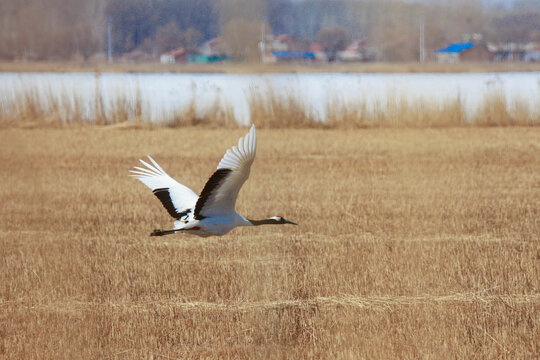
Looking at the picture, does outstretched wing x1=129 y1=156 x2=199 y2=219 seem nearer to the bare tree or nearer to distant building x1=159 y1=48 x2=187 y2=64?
distant building x1=159 y1=48 x2=187 y2=64

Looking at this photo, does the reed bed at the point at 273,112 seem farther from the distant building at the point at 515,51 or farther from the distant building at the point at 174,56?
the distant building at the point at 515,51

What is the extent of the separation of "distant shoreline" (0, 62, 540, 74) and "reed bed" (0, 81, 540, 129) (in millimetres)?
892

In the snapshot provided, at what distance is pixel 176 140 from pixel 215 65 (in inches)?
79.6

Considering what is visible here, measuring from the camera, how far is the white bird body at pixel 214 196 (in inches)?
231

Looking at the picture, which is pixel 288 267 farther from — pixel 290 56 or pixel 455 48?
pixel 455 48

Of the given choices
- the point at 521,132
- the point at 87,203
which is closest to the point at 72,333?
the point at 87,203

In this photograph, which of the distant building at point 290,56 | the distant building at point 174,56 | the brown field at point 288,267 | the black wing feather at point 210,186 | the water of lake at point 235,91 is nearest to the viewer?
the black wing feather at point 210,186

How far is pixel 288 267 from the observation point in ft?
26.5

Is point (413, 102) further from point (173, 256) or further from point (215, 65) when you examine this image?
point (173, 256)

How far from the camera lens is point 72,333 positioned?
6.20m

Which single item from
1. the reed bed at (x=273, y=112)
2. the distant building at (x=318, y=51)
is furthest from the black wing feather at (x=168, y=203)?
the distant building at (x=318, y=51)

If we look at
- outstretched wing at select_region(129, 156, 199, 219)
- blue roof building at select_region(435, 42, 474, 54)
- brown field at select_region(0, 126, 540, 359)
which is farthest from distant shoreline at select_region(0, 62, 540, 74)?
outstretched wing at select_region(129, 156, 199, 219)

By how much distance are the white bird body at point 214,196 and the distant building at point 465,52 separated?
2851 centimetres

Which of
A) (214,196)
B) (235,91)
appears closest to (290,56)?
(235,91)
